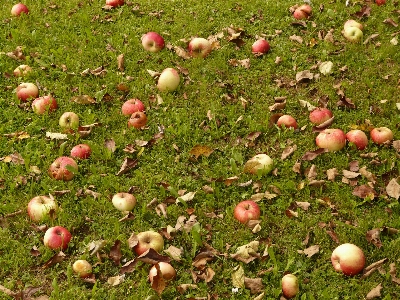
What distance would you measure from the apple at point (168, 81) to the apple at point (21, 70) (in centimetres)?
155

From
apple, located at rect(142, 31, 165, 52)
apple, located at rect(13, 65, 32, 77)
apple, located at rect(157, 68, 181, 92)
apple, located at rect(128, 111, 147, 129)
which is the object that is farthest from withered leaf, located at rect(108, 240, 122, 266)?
apple, located at rect(142, 31, 165, 52)

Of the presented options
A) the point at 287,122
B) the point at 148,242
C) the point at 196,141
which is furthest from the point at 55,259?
the point at 287,122

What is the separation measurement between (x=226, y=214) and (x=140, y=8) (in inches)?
157

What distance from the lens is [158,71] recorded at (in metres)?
6.17

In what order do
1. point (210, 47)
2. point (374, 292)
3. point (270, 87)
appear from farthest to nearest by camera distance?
point (210, 47), point (270, 87), point (374, 292)

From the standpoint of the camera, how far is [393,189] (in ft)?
15.0

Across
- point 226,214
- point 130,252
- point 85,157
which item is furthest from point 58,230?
point 226,214

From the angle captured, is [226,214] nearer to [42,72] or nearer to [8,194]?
[8,194]

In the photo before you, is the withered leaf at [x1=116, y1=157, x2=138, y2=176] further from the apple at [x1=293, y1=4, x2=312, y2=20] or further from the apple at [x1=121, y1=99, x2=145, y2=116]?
the apple at [x1=293, y1=4, x2=312, y2=20]

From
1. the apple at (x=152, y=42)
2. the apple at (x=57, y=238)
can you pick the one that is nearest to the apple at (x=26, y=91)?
the apple at (x=152, y=42)

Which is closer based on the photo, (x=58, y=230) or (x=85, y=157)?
(x=58, y=230)

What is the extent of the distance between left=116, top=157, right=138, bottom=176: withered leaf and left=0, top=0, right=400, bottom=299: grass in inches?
1.6

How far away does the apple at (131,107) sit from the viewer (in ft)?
18.0

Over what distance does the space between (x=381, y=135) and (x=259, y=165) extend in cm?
120
